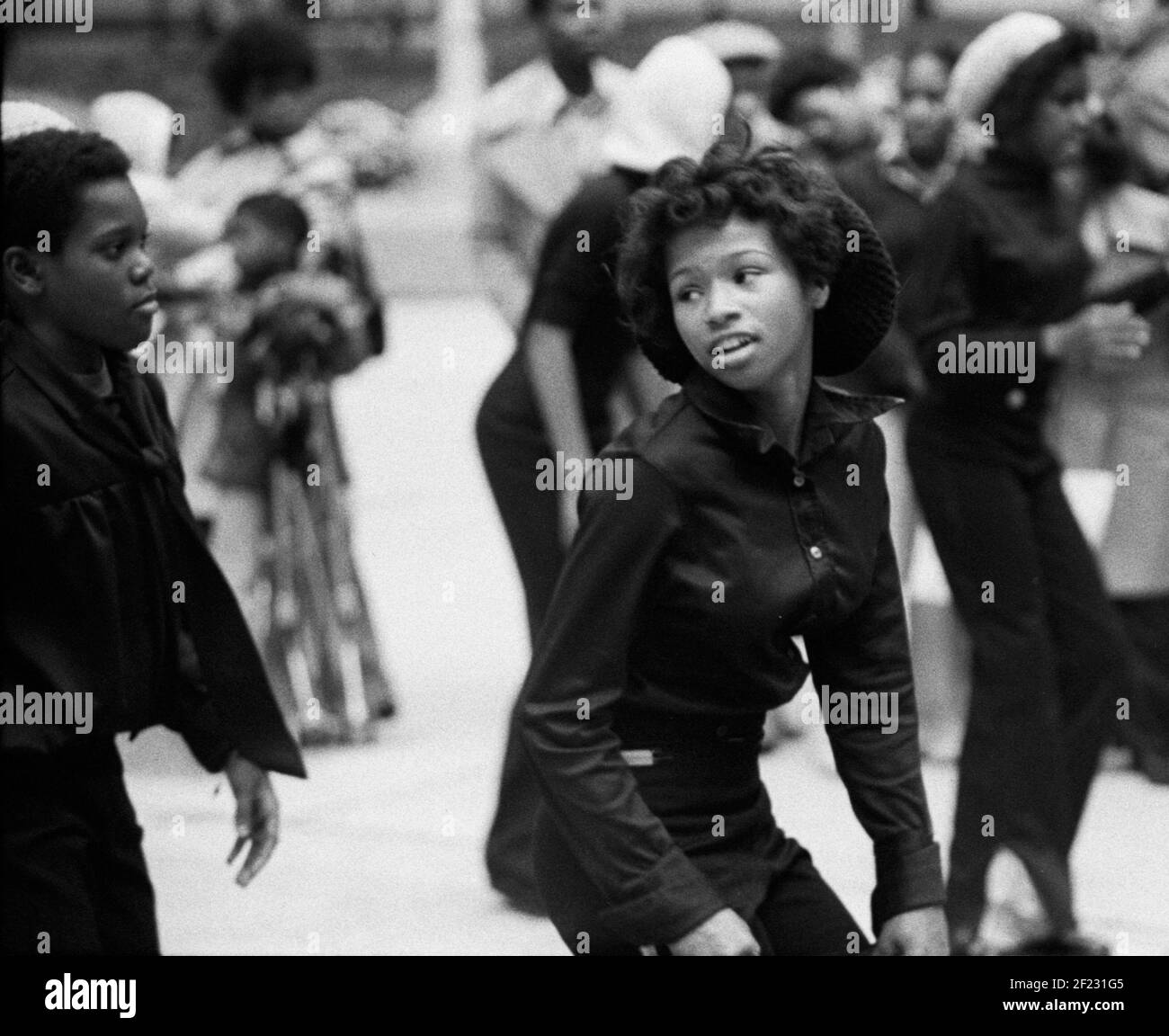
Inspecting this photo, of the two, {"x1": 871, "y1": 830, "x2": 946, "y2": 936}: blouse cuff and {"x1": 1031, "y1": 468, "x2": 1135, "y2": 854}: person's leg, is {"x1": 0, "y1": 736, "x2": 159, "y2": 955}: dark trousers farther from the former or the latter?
{"x1": 1031, "y1": 468, "x2": 1135, "y2": 854}: person's leg

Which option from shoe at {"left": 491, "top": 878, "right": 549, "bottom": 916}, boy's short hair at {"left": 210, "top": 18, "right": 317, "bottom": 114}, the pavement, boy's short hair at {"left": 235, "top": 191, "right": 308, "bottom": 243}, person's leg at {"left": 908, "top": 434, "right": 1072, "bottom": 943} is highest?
boy's short hair at {"left": 210, "top": 18, "right": 317, "bottom": 114}

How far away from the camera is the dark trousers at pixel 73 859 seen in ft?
10.4

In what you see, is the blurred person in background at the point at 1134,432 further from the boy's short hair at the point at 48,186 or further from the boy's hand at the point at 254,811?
the boy's short hair at the point at 48,186

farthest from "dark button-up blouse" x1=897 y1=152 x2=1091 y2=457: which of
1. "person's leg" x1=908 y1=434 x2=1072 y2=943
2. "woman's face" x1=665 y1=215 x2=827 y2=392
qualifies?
"woman's face" x1=665 y1=215 x2=827 y2=392

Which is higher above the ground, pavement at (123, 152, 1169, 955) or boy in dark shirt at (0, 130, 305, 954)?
boy in dark shirt at (0, 130, 305, 954)

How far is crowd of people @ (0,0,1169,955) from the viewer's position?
10.2 ft

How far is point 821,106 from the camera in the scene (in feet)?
25.1

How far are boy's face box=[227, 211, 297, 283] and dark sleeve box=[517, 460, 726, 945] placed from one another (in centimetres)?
420

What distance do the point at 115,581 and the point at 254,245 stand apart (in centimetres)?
387

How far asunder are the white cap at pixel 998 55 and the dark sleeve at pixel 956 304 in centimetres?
21

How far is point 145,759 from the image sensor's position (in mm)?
7145

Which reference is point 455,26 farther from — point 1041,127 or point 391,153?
point 1041,127

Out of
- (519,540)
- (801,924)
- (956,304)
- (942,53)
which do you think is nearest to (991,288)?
(956,304)

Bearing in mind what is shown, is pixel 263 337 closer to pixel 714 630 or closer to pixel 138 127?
pixel 138 127
